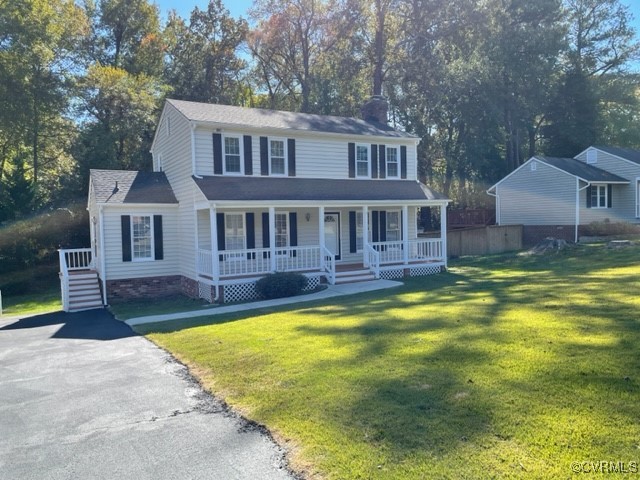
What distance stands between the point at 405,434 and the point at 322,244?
502 inches

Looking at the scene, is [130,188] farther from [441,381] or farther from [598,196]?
[598,196]

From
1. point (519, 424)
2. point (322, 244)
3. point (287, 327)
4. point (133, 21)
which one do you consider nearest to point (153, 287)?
point (322, 244)

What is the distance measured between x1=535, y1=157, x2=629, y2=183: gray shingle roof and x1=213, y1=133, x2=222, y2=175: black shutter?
20.4 meters

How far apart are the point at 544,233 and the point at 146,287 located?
22.6 metres

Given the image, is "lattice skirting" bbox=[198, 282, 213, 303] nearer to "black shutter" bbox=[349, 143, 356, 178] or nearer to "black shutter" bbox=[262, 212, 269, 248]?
"black shutter" bbox=[262, 212, 269, 248]

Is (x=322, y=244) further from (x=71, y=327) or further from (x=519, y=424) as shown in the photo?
(x=519, y=424)

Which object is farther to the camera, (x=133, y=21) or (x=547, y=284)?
(x=133, y=21)

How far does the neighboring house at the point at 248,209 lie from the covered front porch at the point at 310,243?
0.04m

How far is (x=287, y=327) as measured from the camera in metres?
9.96

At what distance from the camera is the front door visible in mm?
19625

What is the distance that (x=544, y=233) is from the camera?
29.2m

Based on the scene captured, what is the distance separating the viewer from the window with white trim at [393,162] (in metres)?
21.1

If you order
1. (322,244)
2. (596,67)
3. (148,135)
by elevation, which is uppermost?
(596,67)

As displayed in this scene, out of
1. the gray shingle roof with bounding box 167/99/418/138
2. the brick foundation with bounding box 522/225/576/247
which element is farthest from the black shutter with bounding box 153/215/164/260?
the brick foundation with bounding box 522/225/576/247
